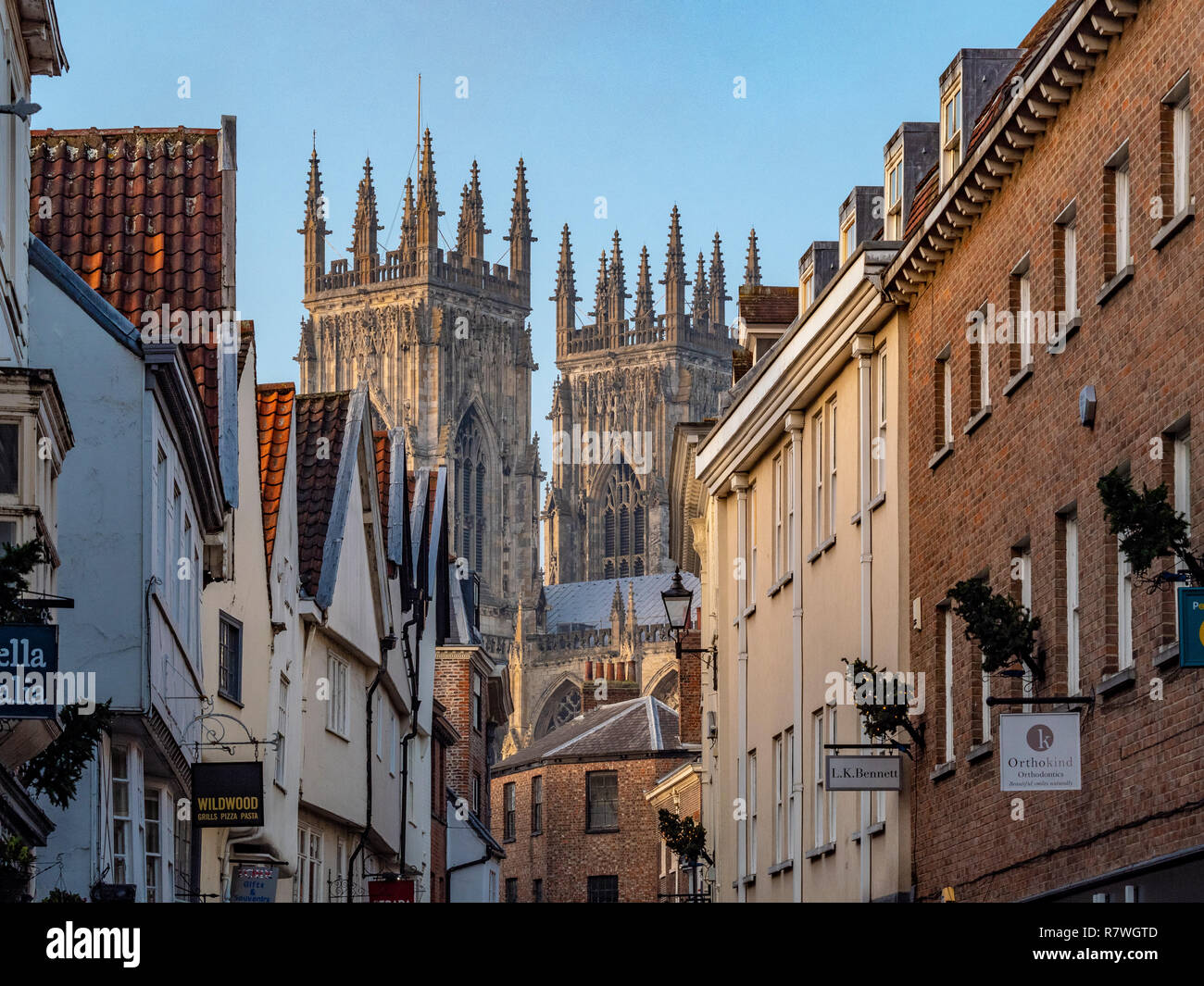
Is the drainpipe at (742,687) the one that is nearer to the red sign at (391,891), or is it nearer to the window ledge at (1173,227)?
the red sign at (391,891)

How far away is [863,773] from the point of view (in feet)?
81.8

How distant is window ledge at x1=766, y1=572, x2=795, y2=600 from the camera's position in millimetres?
31094

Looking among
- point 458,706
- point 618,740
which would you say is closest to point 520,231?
point 618,740

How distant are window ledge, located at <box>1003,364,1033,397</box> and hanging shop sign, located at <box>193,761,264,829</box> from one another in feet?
23.9

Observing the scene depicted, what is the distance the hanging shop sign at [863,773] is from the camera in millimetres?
24625

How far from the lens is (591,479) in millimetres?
160250

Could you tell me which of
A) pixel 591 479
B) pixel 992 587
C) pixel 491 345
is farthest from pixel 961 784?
pixel 591 479

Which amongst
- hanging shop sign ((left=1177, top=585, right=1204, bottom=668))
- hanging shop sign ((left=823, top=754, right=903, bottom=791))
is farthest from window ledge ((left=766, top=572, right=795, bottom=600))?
hanging shop sign ((left=1177, top=585, right=1204, bottom=668))

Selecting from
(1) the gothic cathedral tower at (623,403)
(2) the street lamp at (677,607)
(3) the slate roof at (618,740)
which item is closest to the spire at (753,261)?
(1) the gothic cathedral tower at (623,403)

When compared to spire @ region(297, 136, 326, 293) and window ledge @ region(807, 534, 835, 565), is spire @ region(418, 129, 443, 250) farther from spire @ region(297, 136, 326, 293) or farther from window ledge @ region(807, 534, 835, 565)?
window ledge @ region(807, 534, 835, 565)

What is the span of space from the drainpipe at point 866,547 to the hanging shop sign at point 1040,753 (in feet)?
25.1

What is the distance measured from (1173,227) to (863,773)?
341 inches

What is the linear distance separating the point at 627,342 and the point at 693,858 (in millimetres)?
127288

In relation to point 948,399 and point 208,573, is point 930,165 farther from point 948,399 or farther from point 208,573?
point 208,573
